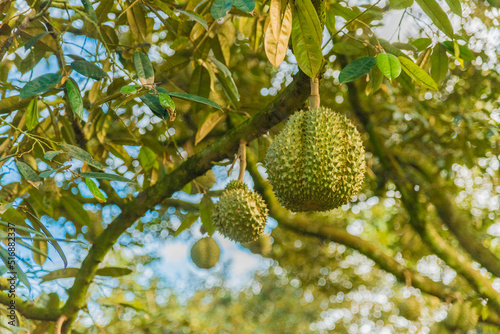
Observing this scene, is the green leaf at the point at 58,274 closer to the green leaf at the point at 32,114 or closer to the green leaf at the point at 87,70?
the green leaf at the point at 32,114

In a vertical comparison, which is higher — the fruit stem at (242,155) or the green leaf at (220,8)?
the fruit stem at (242,155)

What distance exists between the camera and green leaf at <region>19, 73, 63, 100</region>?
1.25 meters

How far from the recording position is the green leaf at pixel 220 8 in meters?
1.17

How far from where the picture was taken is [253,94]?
12.1ft

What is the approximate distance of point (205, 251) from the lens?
2125 millimetres

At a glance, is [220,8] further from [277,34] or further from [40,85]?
[40,85]

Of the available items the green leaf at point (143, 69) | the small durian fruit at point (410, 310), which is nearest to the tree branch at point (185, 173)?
the green leaf at point (143, 69)

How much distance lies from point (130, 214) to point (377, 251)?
2098 millimetres

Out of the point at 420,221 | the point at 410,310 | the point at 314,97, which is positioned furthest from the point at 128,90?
the point at 410,310

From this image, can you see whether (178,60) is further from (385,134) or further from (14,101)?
(385,134)

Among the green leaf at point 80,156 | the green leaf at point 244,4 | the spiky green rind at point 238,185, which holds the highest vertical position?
the spiky green rind at point 238,185

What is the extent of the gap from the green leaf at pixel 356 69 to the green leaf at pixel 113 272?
1.30 meters

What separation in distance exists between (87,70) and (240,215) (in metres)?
0.74

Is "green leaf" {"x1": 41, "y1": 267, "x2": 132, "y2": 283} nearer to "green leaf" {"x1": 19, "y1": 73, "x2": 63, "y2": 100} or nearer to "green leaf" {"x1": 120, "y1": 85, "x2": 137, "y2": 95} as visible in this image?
"green leaf" {"x1": 19, "y1": 73, "x2": 63, "y2": 100}
